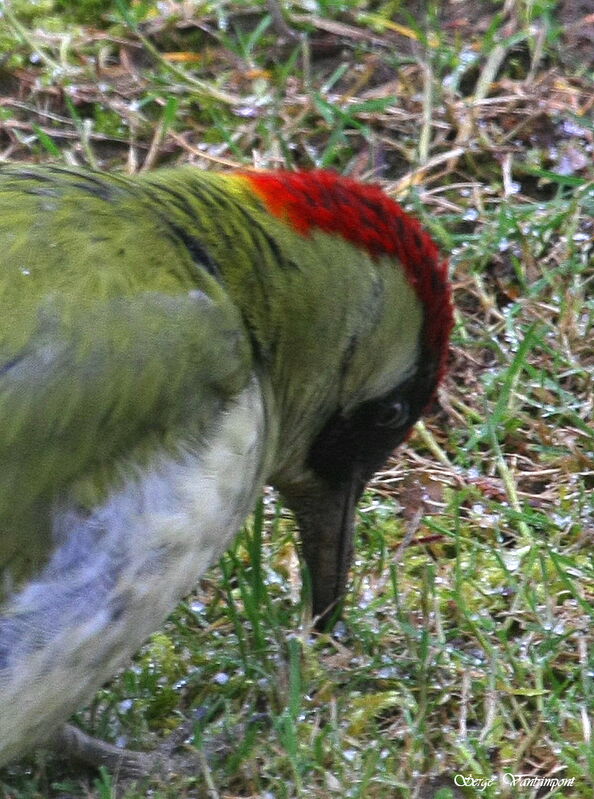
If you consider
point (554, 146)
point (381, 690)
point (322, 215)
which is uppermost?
point (322, 215)

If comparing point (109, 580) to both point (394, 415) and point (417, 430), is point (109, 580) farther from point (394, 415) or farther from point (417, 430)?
point (417, 430)

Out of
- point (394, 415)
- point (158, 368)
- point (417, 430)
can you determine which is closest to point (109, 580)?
point (158, 368)

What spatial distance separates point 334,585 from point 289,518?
418 millimetres

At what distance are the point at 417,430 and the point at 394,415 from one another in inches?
33.7

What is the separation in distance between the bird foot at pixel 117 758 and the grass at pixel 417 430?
1.6 inches

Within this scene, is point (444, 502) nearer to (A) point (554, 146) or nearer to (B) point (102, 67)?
(A) point (554, 146)

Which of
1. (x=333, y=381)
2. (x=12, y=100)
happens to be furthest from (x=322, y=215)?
(x=12, y=100)

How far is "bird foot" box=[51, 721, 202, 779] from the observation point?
324cm

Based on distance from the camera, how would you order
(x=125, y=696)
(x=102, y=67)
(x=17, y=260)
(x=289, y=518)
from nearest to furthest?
(x=17, y=260) < (x=125, y=696) < (x=289, y=518) < (x=102, y=67)

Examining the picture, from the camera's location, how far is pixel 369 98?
550cm

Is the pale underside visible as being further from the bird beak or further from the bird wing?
the bird beak

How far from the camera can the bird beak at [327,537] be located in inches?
146

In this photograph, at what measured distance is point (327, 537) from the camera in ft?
12.3

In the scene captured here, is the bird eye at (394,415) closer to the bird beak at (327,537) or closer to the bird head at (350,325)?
the bird head at (350,325)
